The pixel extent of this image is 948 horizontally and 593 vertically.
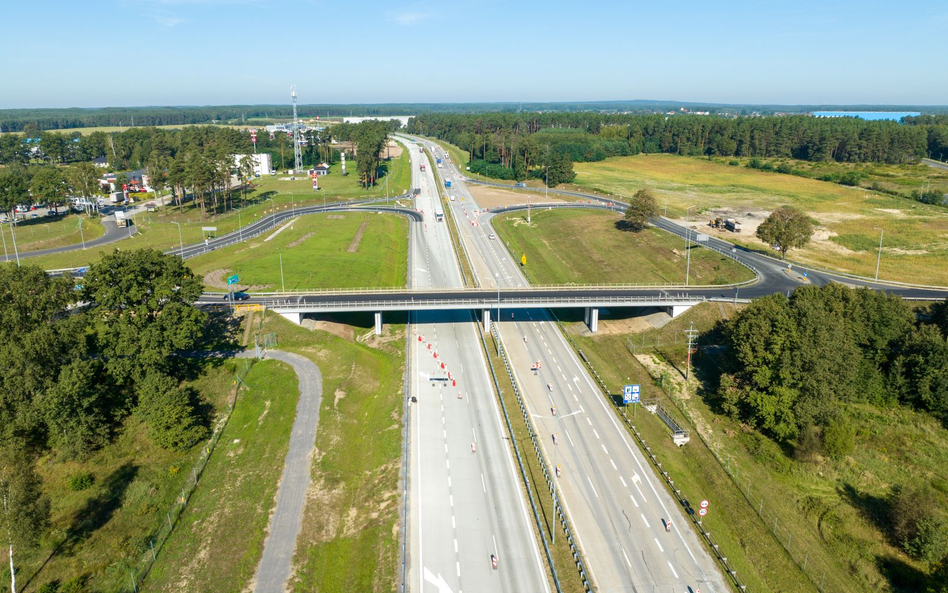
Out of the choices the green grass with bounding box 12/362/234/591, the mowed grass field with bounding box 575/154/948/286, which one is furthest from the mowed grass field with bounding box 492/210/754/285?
the green grass with bounding box 12/362/234/591

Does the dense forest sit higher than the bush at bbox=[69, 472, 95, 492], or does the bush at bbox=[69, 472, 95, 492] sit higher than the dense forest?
the dense forest

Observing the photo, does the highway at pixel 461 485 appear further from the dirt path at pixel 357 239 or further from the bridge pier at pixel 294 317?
the dirt path at pixel 357 239

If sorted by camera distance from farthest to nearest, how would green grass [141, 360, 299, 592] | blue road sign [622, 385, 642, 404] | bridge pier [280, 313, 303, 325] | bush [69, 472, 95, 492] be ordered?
bridge pier [280, 313, 303, 325]
blue road sign [622, 385, 642, 404]
bush [69, 472, 95, 492]
green grass [141, 360, 299, 592]

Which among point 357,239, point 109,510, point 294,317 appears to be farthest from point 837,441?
point 357,239

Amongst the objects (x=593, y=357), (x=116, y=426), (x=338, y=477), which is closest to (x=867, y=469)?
(x=593, y=357)

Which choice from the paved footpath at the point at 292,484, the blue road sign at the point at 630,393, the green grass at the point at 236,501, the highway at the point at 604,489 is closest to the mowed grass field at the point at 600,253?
the highway at the point at 604,489

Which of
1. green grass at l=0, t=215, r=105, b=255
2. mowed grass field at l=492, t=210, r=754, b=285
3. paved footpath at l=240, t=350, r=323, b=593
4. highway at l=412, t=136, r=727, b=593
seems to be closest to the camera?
highway at l=412, t=136, r=727, b=593

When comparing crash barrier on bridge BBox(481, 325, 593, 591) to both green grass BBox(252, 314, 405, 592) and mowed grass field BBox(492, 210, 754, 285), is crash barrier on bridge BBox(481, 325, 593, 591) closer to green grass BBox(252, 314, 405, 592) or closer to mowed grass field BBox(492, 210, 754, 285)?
green grass BBox(252, 314, 405, 592)

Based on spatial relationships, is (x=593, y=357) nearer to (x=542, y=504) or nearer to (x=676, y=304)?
(x=676, y=304)
